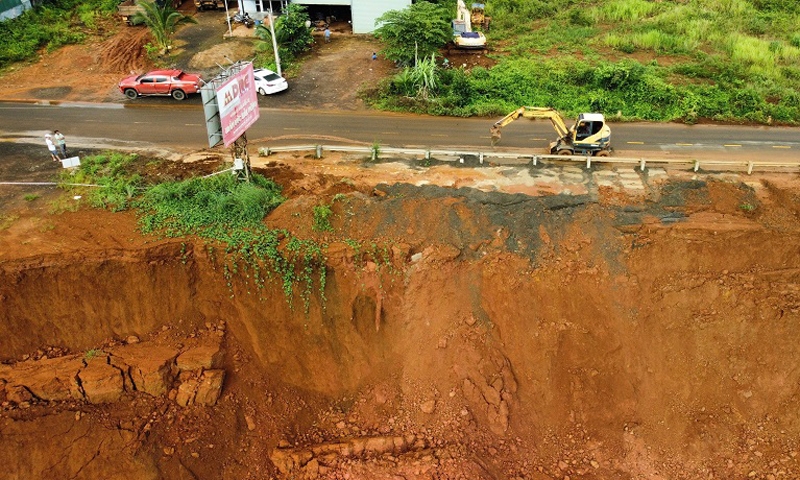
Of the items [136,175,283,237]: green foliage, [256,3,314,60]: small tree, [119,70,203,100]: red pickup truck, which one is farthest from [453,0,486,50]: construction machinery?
[136,175,283,237]: green foliage

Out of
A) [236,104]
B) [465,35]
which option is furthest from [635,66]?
[236,104]

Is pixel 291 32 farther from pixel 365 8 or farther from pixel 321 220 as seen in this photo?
pixel 321 220

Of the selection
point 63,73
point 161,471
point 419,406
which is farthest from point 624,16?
point 161,471

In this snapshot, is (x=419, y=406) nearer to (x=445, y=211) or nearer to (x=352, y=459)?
(x=352, y=459)

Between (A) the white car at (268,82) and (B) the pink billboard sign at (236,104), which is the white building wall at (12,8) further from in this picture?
(B) the pink billboard sign at (236,104)

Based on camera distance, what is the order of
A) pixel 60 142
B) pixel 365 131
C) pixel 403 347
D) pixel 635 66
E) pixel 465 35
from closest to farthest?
pixel 403 347
pixel 60 142
pixel 365 131
pixel 635 66
pixel 465 35

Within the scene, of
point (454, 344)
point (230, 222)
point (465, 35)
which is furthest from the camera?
point (465, 35)

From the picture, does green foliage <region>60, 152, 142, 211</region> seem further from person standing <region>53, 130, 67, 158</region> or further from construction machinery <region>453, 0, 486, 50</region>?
construction machinery <region>453, 0, 486, 50</region>
